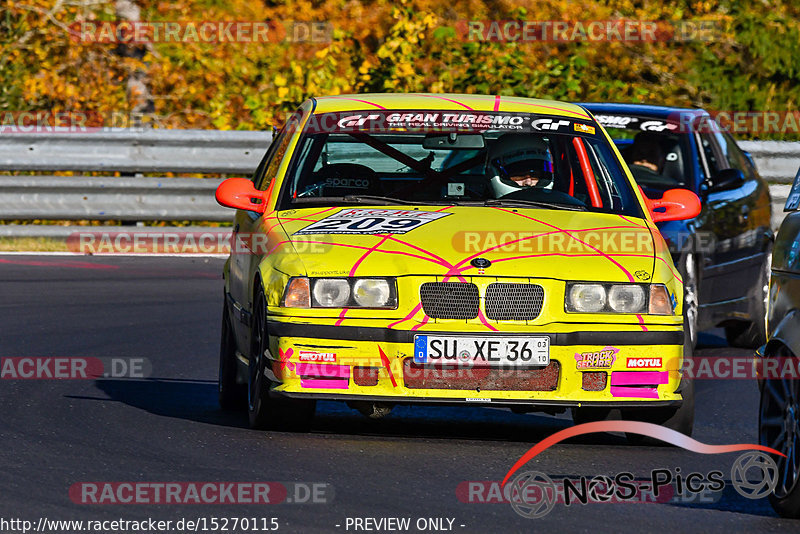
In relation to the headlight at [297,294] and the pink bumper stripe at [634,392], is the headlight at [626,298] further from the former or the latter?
the headlight at [297,294]

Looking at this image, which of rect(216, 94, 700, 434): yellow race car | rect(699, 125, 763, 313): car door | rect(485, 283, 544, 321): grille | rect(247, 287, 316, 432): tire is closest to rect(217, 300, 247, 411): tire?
rect(216, 94, 700, 434): yellow race car

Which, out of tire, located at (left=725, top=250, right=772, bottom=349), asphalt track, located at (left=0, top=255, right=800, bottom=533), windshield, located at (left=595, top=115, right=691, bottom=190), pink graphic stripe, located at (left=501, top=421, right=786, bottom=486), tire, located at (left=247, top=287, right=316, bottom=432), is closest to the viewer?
asphalt track, located at (left=0, top=255, right=800, bottom=533)

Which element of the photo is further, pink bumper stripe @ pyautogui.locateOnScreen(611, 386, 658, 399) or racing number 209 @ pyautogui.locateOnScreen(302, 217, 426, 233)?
racing number 209 @ pyautogui.locateOnScreen(302, 217, 426, 233)

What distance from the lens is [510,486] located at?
256 inches

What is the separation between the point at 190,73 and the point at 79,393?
16.4 metres

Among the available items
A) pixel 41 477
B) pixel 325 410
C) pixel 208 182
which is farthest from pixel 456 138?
pixel 208 182

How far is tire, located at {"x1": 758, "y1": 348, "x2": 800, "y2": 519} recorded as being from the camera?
19.6 feet

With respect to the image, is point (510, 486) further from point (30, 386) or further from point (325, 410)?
point (30, 386)

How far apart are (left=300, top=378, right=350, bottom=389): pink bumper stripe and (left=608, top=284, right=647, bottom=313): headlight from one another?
3.85 feet

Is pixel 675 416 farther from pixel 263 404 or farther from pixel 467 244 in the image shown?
pixel 263 404

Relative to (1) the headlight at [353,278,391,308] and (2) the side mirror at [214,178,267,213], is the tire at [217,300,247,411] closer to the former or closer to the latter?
(2) the side mirror at [214,178,267,213]

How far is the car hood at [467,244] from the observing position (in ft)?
23.8

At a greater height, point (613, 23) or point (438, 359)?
point (438, 359)

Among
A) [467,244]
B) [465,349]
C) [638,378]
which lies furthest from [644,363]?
[467,244]
